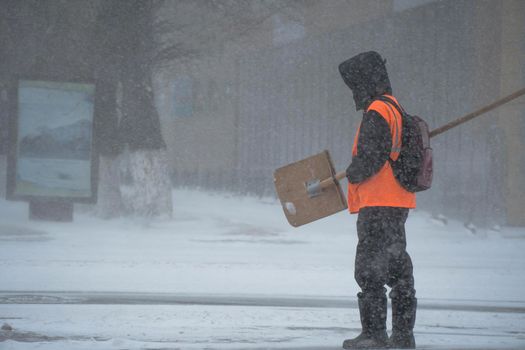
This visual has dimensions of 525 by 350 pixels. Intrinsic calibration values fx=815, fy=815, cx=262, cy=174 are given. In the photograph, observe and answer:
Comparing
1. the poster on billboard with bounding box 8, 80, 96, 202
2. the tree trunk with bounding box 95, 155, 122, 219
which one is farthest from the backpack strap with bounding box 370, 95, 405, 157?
the tree trunk with bounding box 95, 155, 122, 219

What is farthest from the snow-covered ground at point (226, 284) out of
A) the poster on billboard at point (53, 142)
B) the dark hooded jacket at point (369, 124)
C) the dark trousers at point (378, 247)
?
the dark hooded jacket at point (369, 124)

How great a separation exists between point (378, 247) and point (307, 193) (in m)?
0.59

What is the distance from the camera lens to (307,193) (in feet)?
15.5

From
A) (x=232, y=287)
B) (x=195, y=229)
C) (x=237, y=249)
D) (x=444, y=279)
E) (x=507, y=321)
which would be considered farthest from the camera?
(x=195, y=229)

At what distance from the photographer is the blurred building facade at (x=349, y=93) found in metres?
13.8

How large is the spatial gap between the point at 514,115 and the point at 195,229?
18.7ft

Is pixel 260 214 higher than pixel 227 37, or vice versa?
pixel 227 37

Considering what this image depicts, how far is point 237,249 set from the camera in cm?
1059

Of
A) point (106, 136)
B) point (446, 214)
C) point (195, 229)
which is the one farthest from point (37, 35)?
point (446, 214)

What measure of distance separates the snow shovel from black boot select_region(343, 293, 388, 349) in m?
0.58

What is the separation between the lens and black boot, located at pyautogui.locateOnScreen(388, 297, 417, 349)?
445cm

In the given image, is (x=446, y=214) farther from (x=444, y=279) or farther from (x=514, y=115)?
(x=444, y=279)

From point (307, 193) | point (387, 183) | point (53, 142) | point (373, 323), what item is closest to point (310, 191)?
point (307, 193)

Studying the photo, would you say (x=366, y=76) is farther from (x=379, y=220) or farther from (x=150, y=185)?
A: (x=150, y=185)
